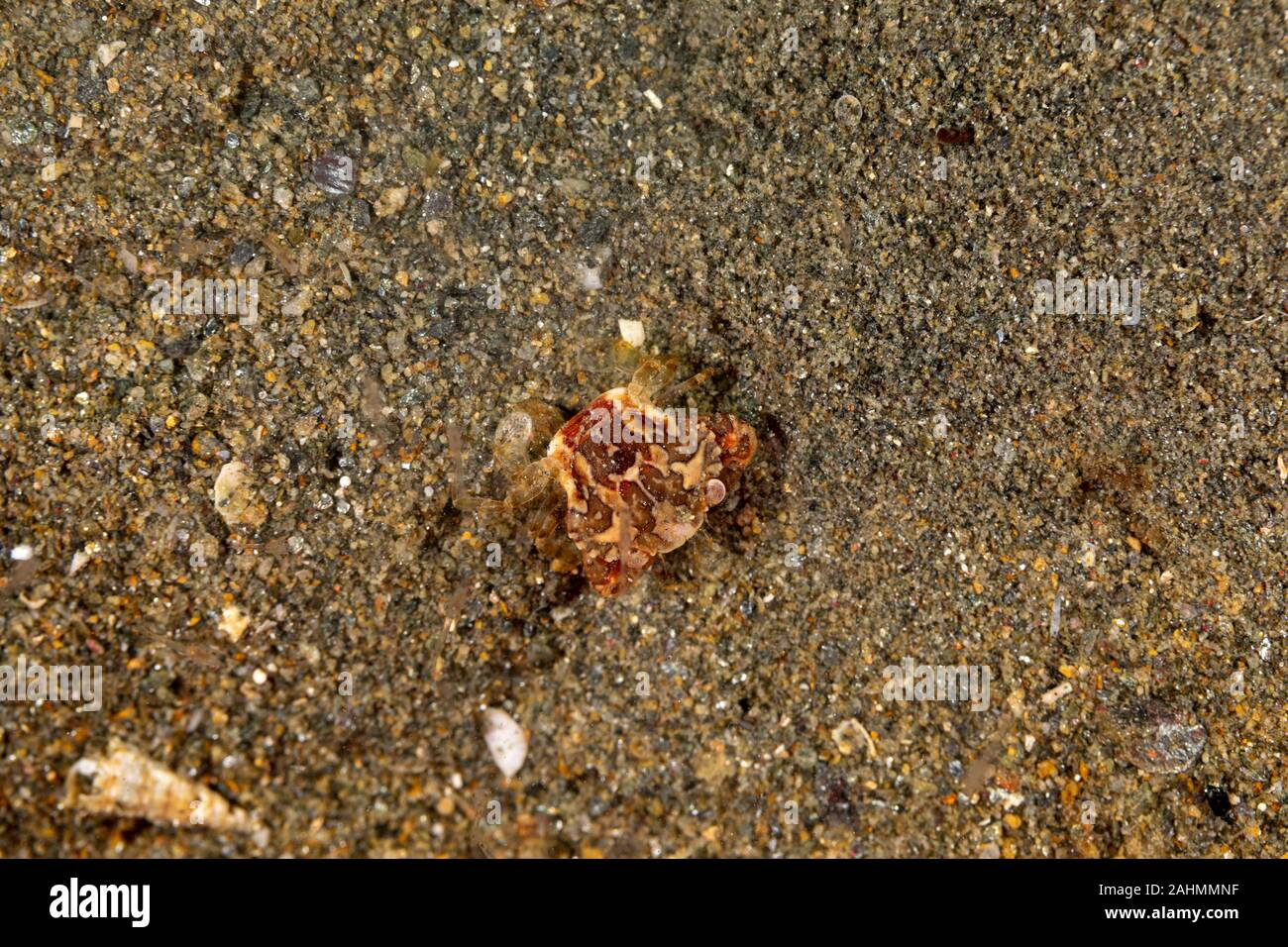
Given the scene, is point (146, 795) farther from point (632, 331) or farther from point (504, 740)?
point (632, 331)

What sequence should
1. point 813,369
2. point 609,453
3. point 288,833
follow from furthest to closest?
point 813,369 → point 609,453 → point 288,833

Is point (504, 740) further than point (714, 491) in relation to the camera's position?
No

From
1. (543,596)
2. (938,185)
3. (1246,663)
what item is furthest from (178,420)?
(1246,663)

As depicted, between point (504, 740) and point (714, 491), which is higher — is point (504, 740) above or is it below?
below

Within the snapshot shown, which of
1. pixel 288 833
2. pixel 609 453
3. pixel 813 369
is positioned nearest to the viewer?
pixel 288 833

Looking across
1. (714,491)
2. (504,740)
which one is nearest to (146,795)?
(504,740)

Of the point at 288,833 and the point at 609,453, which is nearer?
the point at 288,833

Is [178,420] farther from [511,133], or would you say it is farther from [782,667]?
[782,667]

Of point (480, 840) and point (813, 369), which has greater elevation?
point (813, 369)
